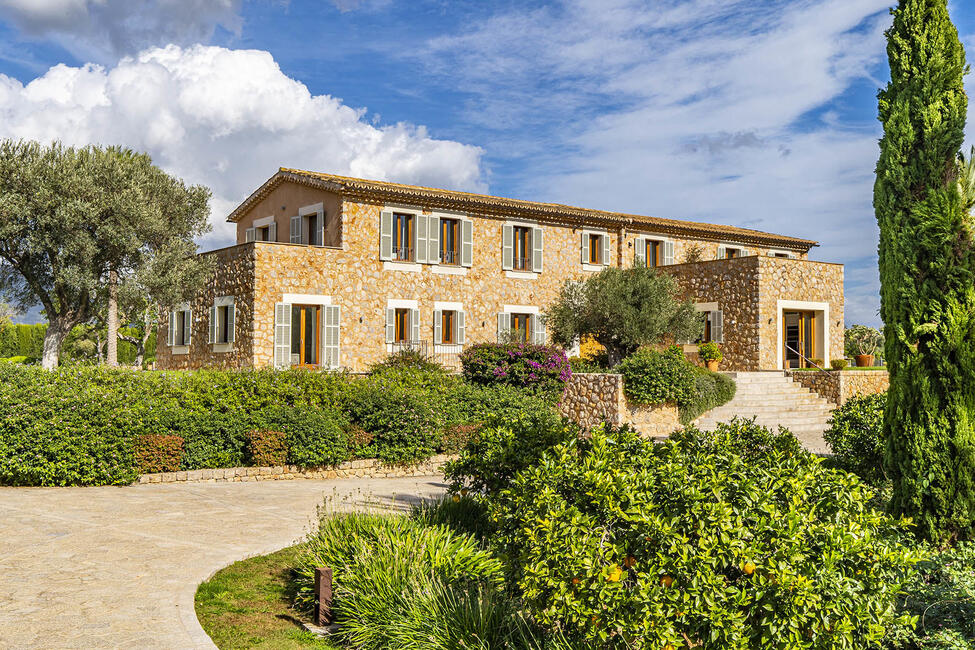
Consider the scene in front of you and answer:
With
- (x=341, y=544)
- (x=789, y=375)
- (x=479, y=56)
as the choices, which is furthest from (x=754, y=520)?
(x=789, y=375)

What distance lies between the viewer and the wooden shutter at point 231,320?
2070 cm

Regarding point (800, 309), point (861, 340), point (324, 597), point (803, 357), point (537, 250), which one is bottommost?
point (324, 597)

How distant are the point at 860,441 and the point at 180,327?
21.2 meters

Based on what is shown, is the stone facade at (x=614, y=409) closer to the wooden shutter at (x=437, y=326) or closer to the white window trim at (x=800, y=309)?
the wooden shutter at (x=437, y=326)

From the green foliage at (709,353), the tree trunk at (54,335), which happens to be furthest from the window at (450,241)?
the tree trunk at (54,335)

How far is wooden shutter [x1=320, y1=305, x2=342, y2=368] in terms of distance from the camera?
20.7 meters

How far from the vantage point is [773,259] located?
897 inches

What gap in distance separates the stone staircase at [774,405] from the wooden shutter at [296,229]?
43.7 ft

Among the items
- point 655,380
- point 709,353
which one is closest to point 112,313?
point 655,380

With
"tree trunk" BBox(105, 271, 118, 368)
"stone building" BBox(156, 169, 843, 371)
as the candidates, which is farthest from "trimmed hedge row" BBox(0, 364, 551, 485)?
"tree trunk" BBox(105, 271, 118, 368)

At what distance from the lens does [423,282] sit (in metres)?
22.6

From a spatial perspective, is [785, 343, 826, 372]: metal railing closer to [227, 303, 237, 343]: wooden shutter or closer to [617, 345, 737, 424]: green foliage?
[617, 345, 737, 424]: green foliage

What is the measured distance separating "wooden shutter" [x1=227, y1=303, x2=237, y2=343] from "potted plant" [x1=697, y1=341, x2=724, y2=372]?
544 inches

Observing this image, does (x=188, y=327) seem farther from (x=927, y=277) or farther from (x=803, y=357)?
(x=927, y=277)
